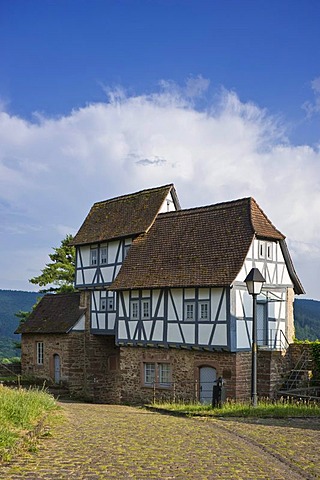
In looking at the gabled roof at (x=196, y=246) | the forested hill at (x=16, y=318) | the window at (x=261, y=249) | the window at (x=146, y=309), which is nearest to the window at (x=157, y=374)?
the window at (x=146, y=309)

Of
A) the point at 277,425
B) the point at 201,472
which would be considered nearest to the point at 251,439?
the point at 277,425

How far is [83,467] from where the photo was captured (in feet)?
30.3

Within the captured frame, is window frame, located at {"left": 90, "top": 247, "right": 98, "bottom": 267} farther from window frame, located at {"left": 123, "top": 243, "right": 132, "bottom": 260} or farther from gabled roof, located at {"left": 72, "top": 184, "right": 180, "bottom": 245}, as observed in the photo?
window frame, located at {"left": 123, "top": 243, "right": 132, "bottom": 260}

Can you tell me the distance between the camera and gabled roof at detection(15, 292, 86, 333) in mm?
34688

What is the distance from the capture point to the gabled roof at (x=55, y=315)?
34.7 meters

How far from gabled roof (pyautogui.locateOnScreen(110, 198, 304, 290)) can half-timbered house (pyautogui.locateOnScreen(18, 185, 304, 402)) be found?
0.05 metres

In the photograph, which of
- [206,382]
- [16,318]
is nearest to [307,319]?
[206,382]

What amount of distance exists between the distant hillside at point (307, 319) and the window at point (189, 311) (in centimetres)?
4699

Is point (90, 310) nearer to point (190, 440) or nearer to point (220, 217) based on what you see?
point (220, 217)

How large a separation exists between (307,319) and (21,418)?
74.9m

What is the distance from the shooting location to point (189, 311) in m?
26.3

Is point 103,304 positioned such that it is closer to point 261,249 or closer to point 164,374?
point 164,374

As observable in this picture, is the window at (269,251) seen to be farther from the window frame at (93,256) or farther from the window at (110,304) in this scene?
the window frame at (93,256)

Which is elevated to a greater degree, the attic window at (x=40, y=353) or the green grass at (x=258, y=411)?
Result: the green grass at (x=258, y=411)
